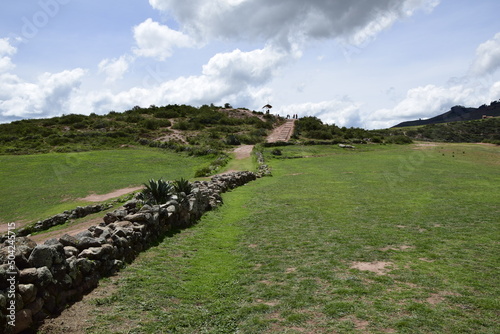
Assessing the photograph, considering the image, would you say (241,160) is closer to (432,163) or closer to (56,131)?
(432,163)

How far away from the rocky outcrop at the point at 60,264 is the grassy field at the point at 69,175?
11.1 metres

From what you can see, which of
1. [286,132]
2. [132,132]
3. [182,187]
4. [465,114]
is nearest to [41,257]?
[182,187]

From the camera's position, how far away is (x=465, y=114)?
14488 centimetres

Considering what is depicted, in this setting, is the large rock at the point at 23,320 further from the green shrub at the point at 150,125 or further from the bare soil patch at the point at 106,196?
the green shrub at the point at 150,125

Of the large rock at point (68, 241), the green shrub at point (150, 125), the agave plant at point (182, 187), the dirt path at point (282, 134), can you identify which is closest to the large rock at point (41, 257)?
the large rock at point (68, 241)

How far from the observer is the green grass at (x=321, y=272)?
540 cm

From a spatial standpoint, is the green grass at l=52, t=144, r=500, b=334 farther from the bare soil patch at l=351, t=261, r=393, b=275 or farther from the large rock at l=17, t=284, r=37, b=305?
the large rock at l=17, t=284, r=37, b=305

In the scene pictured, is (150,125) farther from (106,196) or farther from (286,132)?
(106,196)

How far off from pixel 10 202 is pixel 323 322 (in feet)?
72.0

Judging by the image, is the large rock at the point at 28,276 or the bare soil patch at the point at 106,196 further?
the bare soil patch at the point at 106,196

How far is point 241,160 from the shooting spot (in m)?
35.8

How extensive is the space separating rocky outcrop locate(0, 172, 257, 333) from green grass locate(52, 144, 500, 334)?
526mm

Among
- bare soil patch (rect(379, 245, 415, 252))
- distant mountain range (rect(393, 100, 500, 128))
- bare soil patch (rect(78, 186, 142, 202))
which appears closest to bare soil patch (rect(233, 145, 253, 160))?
bare soil patch (rect(78, 186, 142, 202))

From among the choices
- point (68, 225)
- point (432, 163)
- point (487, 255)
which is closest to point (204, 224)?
point (68, 225)
